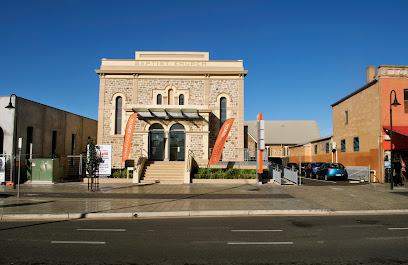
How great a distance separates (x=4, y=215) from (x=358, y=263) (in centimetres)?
1080

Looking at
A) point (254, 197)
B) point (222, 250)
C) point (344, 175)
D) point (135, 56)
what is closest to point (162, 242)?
point (222, 250)

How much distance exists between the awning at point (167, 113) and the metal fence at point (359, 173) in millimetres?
13734

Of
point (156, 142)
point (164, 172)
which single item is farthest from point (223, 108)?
point (164, 172)

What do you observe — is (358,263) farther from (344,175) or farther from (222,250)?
(344,175)

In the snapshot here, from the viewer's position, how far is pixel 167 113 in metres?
26.1

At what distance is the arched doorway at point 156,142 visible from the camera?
88.1 ft

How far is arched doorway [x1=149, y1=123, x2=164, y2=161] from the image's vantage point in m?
26.8

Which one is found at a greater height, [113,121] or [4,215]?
[113,121]

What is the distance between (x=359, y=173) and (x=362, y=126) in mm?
3994

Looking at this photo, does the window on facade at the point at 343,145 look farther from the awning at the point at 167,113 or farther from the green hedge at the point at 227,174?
the awning at the point at 167,113

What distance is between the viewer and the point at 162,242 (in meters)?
7.59

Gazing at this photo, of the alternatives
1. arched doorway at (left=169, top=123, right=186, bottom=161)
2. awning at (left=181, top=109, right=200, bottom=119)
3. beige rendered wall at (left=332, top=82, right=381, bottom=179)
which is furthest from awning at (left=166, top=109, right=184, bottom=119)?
beige rendered wall at (left=332, top=82, right=381, bottom=179)

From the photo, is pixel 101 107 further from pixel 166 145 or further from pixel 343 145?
pixel 343 145

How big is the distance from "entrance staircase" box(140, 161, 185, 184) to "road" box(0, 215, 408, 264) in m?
12.3
